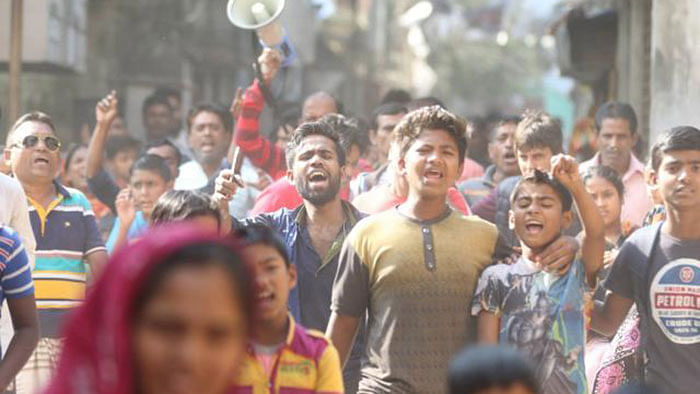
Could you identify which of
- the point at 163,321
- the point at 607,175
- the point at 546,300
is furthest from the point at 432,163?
the point at 163,321

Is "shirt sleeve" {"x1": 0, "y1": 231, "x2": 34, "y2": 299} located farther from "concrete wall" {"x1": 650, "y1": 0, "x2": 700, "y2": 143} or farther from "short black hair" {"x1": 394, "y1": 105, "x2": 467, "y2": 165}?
"concrete wall" {"x1": 650, "y1": 0, "x2": 700, "y2": 143}

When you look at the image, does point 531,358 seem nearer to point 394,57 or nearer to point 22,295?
point 22,295

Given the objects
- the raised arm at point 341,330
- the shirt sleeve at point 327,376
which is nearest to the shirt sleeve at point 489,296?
the raised arm at point 341,330

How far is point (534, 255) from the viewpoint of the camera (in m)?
6.73

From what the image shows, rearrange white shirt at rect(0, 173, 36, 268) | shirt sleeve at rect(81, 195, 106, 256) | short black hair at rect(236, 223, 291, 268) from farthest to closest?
shirt sleeve at rect(81, 195, 106, 256) < white shirt at rect(0, 173, 36, 268) < short black hair at rect(236, 223, 291, 268)

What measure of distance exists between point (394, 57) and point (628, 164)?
4825 cm

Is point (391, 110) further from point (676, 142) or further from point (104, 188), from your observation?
point (676, 142)

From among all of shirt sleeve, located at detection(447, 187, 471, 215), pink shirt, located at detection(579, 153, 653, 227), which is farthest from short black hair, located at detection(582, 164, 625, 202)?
shirt sleeve, located at detection(447, 187, 471, 215)

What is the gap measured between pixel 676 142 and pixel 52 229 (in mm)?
3546

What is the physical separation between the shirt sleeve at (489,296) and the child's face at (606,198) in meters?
2.56

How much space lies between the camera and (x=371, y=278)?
6734 mm

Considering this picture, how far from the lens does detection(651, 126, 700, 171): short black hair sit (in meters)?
7.00

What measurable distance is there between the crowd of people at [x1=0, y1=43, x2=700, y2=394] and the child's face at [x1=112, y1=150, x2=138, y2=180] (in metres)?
2.93

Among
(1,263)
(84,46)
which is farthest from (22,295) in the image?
(84,46)
